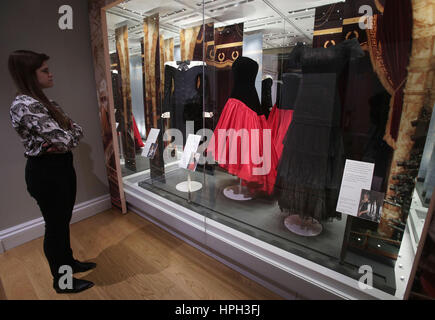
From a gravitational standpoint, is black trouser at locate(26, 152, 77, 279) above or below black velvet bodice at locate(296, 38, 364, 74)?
below

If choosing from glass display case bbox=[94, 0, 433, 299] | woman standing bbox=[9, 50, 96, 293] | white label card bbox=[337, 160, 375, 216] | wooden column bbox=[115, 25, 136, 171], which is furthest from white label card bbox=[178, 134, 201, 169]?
white label card bbox=[337, 160, 375, 216]

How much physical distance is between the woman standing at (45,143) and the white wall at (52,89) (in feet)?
2.64

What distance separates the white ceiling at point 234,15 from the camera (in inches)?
68.3

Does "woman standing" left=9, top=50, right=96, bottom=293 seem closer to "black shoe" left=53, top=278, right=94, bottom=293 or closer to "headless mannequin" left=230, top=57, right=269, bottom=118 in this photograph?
"black shoe" left=53, top=278, right=94, bottom=293

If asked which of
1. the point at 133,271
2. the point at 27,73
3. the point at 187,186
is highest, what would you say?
the point at 27,73

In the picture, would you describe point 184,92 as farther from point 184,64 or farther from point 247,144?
point 247,144

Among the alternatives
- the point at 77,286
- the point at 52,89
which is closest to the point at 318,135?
the point at 77,286

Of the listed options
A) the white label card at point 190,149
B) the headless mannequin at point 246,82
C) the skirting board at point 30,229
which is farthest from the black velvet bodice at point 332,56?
the skirting board at point 30,229

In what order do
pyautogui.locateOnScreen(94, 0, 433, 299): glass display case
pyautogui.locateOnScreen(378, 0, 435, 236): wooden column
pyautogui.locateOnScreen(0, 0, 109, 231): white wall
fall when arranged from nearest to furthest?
pyautogui.locateOnScreen(378, 0, 435, 236): wooden column < pyautogui.locateOnScreen(94, 0, 433, 299): glass display case < pyautogui.locateOnScreen(0, 0, 109, 231): white wall

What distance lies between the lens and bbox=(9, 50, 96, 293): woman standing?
1.15 metres

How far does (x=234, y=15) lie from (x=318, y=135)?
4.78 feet

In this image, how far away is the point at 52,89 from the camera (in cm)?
195

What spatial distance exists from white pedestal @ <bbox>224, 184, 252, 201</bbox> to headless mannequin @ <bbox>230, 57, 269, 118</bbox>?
0.76m

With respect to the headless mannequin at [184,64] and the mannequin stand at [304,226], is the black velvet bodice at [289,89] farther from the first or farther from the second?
the headless mannequin at [184,64]
